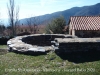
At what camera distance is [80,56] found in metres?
7.95

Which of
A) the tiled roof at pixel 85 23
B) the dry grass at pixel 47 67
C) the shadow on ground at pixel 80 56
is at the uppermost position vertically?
the tiled roof at pixel 85 23

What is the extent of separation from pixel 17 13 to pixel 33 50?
3416 centimetres

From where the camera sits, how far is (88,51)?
8.55 metres

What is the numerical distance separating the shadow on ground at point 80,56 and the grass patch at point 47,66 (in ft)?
0.33

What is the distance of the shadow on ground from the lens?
292 inches

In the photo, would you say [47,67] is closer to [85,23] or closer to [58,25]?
[85,23]

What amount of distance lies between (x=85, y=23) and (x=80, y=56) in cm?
1571

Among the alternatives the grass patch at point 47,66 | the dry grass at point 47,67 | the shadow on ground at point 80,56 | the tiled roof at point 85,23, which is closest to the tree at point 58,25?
the tiled roof at point 85,23

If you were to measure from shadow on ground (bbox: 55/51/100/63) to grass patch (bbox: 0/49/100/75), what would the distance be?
0.10 m

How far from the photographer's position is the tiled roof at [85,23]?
70.9 ft

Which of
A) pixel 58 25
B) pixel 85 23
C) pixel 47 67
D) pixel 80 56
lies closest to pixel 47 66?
pixel 47 67

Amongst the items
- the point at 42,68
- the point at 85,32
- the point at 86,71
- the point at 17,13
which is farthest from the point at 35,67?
the point at 17,13

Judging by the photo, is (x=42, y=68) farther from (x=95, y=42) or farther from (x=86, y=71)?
(x=95, y=42)

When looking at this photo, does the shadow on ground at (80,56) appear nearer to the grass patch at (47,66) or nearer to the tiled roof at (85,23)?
the grass patch at (47,66)
